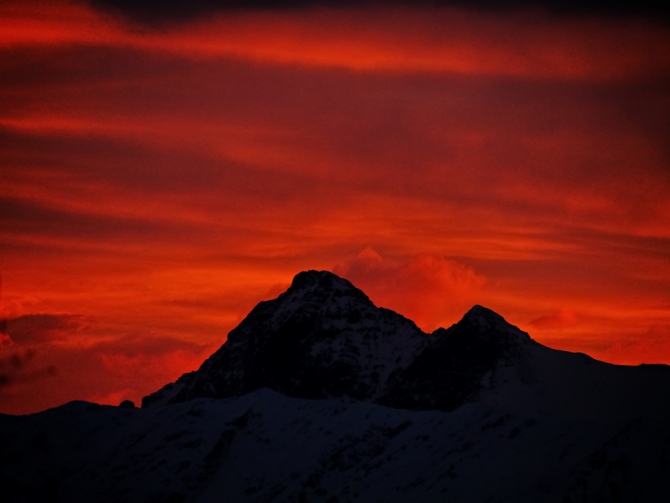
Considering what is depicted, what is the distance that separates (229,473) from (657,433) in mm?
83118

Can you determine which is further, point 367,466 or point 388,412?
point 388,412

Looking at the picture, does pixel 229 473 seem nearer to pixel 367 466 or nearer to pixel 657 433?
pixel 367 466

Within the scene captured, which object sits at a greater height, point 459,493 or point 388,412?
point 388,412

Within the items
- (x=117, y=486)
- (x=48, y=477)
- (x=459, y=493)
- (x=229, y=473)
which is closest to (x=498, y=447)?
(x=459, y=493)

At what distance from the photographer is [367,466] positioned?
177625 mm

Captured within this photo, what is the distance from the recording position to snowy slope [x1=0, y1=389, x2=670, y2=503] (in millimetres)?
135750

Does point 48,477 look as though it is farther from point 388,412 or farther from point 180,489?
point 388,412

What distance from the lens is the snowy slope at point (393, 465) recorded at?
136 metres

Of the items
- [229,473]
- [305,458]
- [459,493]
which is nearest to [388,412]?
[305,458]

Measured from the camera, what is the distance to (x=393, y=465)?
6811 inches

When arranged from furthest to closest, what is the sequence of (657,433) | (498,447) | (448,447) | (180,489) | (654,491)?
(180,489)
(448,447)
(498,447)
(657,433)
(654,491)

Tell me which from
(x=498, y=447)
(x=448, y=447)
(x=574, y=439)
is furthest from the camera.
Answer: (x=448, y=447)

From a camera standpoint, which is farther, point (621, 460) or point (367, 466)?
point (367, 466)

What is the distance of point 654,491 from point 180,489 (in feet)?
294
